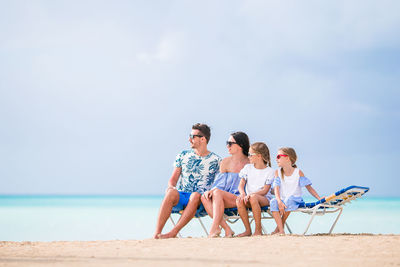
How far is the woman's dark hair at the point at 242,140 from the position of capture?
634cm

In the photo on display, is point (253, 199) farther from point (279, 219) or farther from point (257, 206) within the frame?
point (279, 219)

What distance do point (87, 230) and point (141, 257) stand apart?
814cm

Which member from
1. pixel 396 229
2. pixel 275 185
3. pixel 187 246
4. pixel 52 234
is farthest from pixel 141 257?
pixel 396 229

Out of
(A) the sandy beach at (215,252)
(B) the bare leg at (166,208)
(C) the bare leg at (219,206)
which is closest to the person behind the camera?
(A) the sandy beach at (215,252)

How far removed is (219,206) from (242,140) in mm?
965

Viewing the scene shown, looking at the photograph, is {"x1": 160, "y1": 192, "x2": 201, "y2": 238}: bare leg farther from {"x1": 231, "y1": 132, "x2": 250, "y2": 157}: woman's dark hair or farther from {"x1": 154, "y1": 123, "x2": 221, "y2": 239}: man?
{"x1": 231, "y1": 132, "x2": 250, "y2": 157}: woman's dark hair

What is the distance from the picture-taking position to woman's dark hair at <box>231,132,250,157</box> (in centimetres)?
634

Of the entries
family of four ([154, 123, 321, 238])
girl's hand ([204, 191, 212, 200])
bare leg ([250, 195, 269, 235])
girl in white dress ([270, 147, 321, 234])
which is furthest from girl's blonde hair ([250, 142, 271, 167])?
girl's hand ([204, 191, 212, 200])

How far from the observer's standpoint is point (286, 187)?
19.9 feet

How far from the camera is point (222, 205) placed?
5801 millimetres

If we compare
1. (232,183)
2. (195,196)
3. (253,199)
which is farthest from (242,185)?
(195,196)

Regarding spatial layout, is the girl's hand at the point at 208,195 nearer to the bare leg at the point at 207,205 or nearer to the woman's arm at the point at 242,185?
the bare leg at the point at 207,205

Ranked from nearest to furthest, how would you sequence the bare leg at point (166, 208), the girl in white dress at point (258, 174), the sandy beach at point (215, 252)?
the sandy beach at point (215, 252) → the bare leg at point (166, 208) → the girl in white dress at point (258, 174)

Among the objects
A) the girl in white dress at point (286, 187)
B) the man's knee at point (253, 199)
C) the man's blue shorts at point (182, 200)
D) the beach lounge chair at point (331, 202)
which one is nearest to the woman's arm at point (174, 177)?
the man's blue shorts at point (182, 200)
